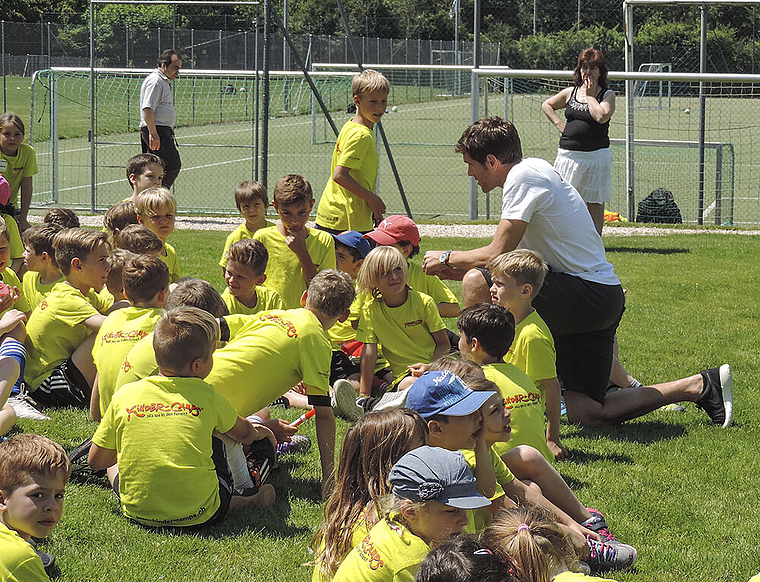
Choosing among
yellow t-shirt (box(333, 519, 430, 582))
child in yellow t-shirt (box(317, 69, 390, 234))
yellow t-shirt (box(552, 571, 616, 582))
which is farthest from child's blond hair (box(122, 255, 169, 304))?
yellow t-shirt (box(552, 571, 616, 582))

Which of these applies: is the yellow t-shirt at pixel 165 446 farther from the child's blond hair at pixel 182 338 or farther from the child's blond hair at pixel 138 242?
the child's blond hair at pixel 138 242

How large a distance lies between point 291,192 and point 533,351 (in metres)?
2.25

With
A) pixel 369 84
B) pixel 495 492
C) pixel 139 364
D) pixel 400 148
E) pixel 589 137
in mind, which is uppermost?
pixel 400 148

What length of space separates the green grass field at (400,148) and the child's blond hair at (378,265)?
707cm

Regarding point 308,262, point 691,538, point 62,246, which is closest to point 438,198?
point 308,262

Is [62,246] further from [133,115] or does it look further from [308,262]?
[133,115]

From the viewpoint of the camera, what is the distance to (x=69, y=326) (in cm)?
563

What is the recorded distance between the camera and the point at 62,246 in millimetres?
5648

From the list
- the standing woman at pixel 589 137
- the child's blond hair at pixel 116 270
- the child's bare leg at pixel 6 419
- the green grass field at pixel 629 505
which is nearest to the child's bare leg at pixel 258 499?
the green grass field at pixel 629 505

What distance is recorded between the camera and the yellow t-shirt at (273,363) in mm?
4457

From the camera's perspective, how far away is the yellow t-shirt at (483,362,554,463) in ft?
13.6

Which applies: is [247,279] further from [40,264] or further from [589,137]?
[589,137]

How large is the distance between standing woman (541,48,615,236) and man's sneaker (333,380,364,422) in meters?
5.07

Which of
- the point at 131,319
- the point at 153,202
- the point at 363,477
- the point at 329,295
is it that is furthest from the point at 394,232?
the point at 363,477
